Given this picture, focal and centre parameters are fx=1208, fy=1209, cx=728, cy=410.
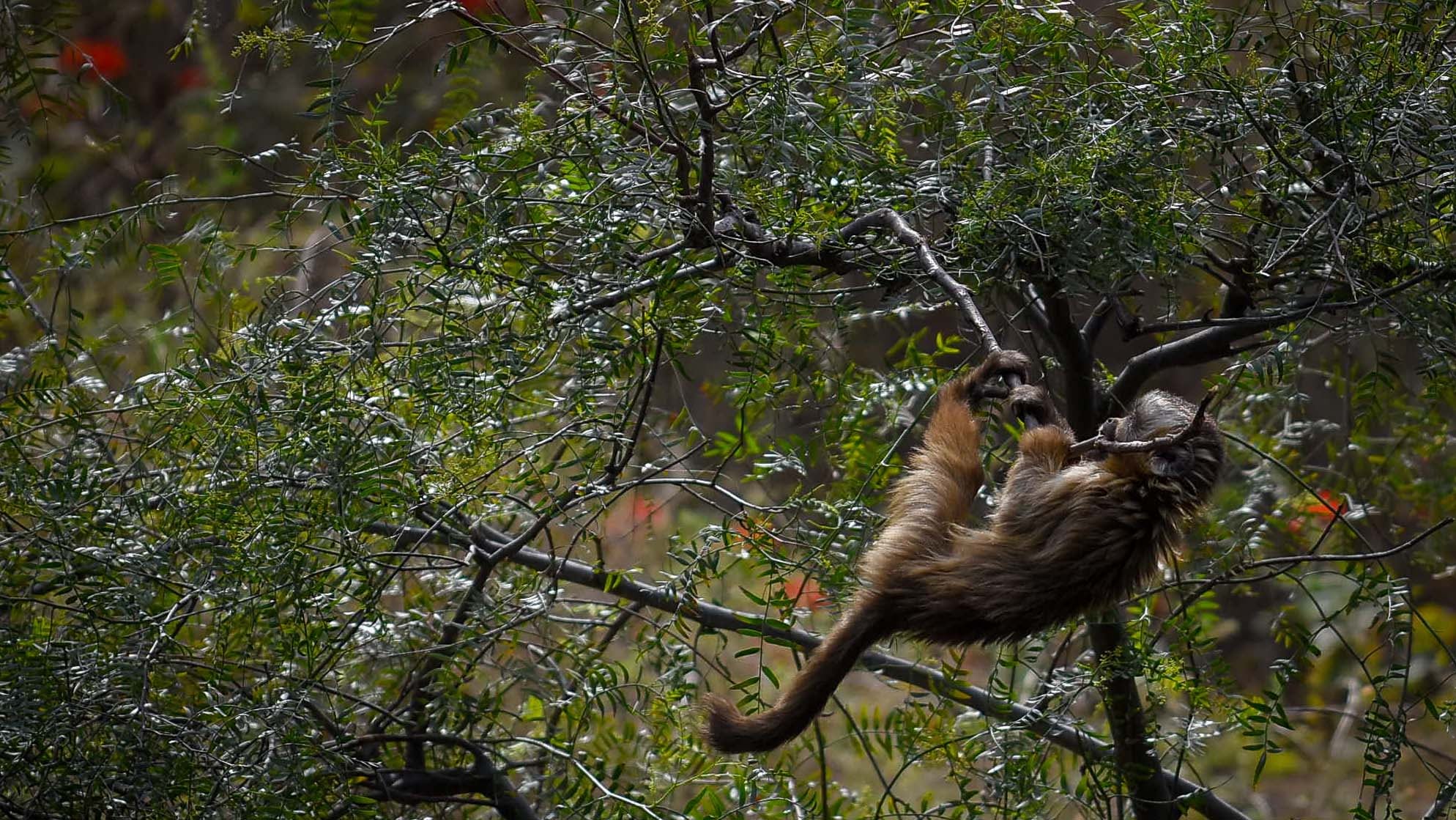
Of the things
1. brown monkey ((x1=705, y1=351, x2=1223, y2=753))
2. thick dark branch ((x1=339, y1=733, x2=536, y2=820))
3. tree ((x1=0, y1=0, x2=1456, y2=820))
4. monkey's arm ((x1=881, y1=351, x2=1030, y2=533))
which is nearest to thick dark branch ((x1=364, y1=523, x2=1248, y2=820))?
tree ((x1=0, y1=0, x2=1456, y2=820))

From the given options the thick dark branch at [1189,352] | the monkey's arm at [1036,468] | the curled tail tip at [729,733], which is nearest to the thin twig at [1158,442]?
the monkey's arm at [1036,468]

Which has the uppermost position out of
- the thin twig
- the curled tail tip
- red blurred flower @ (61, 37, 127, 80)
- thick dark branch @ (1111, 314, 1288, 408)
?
red blurred flower @ (61, 37, 127, 80)

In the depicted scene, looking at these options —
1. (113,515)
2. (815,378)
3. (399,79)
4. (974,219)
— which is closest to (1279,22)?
(974,219)

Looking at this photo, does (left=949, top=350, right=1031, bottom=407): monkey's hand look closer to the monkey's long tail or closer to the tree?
the tree

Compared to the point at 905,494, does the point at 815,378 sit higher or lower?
higher

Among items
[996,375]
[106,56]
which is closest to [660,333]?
[996,375]

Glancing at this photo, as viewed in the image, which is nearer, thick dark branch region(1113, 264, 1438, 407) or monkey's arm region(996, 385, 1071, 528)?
thick dark branch region(1113, 264, 1438, 407)

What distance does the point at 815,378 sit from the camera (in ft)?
8.40

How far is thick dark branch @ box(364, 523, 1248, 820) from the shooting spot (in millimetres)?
2311

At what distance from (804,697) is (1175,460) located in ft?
2.57

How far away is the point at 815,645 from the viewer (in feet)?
8.81

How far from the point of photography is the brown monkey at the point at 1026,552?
2.14m

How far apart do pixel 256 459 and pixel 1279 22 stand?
211 cm

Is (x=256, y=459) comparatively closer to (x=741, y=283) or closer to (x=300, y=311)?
(x=300, y=311)
